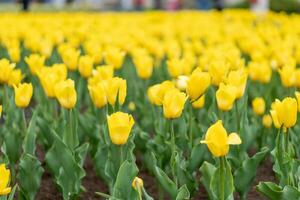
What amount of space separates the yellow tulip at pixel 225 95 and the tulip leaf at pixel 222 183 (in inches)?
18.0

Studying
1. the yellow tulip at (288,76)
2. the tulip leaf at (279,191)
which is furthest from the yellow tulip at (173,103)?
the yellow tulip at (288,76)

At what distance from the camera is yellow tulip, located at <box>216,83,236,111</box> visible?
278 centimetres

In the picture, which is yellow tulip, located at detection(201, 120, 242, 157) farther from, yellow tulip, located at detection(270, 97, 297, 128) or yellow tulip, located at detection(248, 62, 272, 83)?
yellow tulip, located at detection(248, 62, 272, 83)

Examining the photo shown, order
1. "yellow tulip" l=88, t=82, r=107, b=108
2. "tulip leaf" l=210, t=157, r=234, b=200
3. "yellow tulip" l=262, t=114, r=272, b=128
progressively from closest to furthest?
1. "tulip leaf" l=210, t=157, r=234, b=200
2. "yellow tulip" l=88, t=82, r=107, b=108
3. "yellow tulip" l=262, t=114, r=272, b=128

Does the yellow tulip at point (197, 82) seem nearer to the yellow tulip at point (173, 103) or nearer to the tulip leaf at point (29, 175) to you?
the yellow tulip at point (173, 103)

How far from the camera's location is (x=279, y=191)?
8.13ft

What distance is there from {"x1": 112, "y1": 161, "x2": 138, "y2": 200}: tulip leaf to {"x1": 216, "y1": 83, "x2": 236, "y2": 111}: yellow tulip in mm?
555

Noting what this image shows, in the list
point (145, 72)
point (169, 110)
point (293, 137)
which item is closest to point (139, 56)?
point (145, 72)

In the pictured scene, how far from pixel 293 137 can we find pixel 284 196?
87 centimetres

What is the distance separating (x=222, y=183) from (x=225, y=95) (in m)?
0.53

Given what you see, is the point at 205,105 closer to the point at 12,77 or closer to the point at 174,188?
the point at 12,77

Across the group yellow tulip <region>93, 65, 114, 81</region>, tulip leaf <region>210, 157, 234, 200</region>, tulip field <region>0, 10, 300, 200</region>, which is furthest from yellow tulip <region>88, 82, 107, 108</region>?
tulip leaf <region>210, 157, 234, 200</region>

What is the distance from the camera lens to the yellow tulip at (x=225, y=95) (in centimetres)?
278

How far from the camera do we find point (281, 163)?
272cm
